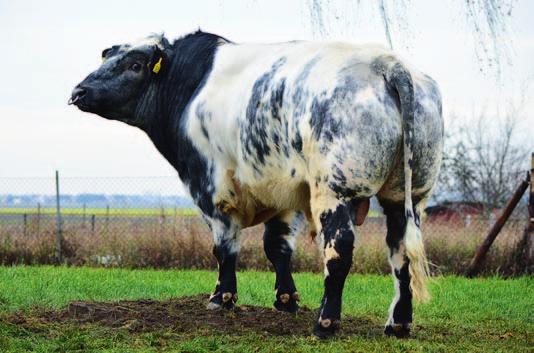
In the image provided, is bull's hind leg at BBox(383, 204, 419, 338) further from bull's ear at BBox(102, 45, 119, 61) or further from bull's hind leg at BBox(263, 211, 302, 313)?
bull's ear at BBox(102, 45, 119, 61)

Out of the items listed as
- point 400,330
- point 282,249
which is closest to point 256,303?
point 282,249

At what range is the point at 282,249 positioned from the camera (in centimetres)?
968

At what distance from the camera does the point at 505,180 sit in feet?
94.9

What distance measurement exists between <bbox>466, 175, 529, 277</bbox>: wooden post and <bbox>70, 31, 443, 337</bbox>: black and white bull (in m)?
6.01

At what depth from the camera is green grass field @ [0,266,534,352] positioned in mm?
7246

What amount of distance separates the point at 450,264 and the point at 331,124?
9080mm

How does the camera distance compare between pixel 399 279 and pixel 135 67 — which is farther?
pixel 135 67

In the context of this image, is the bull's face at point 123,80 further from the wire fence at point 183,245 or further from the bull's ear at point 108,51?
the wire fence at point 183,245

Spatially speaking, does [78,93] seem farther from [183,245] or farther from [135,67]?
[183,245]

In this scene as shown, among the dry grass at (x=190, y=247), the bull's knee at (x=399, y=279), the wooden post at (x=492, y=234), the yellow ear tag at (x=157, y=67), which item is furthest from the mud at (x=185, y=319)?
the dry grass at (x=190, y=247)

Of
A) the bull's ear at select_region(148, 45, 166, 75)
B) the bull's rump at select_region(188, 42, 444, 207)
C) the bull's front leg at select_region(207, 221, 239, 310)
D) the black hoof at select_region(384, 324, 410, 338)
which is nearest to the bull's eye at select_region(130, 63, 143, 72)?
the bull's ear at select_region(148, 45, 166, 75)

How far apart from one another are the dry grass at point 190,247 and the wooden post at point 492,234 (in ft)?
0.91

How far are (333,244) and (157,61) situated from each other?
11.9 feet

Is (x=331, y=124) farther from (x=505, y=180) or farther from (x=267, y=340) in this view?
(x=505, y=180)
